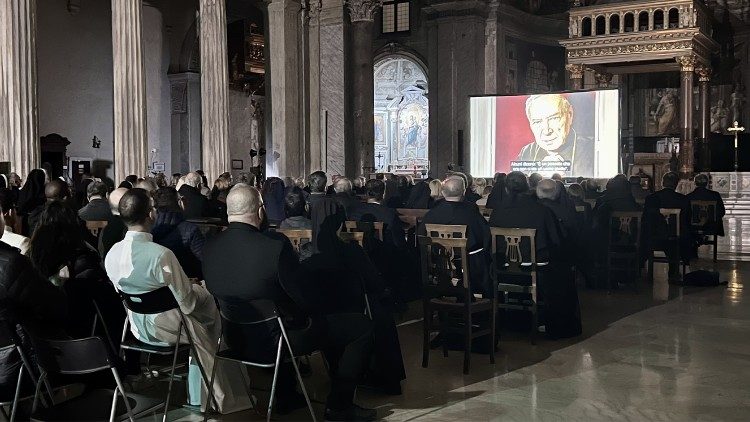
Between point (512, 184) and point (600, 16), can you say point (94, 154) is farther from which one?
point (512, 184)

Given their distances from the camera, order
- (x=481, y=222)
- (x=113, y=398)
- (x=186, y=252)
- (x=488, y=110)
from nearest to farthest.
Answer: (x=113, y=398)
(x=186, y=252)
(x=481, y=222)
(x=488, y=110)

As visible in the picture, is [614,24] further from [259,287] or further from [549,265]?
[259,287]

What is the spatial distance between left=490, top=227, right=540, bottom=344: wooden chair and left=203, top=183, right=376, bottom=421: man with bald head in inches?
99.7

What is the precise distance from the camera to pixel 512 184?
7613 millimetres

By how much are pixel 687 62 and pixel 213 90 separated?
10540 millimetres

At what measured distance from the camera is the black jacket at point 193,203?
928 centimetres

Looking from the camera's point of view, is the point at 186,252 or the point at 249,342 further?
the point at 186,252

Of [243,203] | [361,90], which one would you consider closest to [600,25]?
[361,90]

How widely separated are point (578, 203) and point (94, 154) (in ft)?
48.3

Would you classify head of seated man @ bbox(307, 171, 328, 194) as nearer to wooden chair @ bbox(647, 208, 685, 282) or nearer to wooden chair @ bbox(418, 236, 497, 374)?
wooden chair @ bbox(418, 236, 497, 374)

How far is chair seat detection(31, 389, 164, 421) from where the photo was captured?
361 cm

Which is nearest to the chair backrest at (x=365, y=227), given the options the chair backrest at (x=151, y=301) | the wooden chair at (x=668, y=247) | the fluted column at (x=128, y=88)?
the chair backrest at (x=151, y=301)

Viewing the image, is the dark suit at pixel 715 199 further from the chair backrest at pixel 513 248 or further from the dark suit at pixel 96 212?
the dark suit at pixel 96 212

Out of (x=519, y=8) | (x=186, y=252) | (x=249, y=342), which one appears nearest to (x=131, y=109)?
(x=186, y=252)
